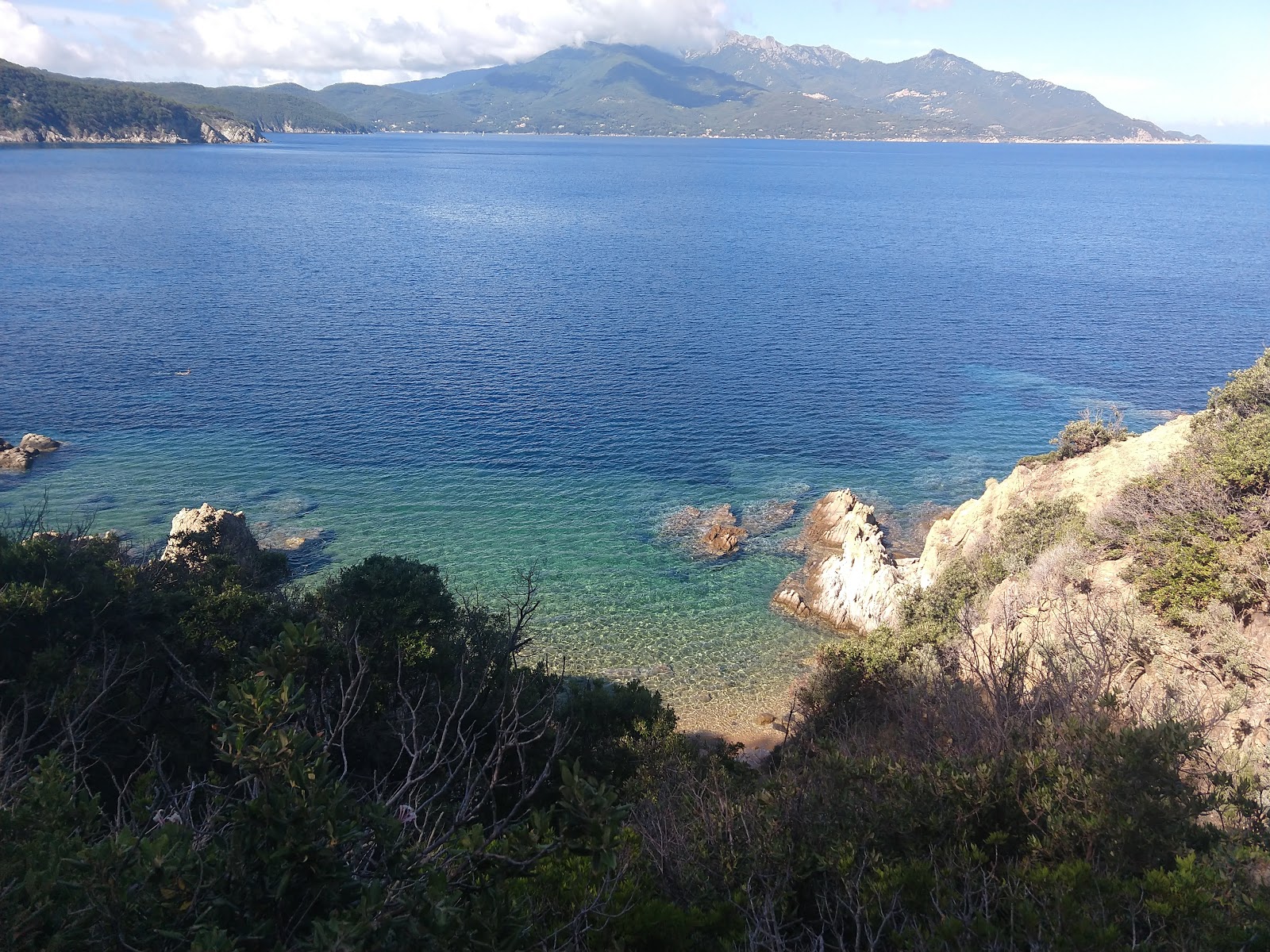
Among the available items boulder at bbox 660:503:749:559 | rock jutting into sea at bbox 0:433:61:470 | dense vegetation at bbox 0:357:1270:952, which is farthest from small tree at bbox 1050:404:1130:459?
rock jutting into sea at bbox 0:433:61:470

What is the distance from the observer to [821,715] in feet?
69.4

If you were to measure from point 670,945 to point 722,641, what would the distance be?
76.1 ft

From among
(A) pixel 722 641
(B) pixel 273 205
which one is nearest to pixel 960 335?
(A) pixel 722 641

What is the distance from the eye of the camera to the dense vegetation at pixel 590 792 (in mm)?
6504

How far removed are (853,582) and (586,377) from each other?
2874 cm

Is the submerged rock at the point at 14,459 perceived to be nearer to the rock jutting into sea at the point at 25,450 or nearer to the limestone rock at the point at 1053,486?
the rock jutting into sea at the point at 25,450

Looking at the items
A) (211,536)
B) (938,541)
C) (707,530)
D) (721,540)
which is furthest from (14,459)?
(938,541)

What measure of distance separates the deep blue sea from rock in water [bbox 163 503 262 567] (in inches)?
129

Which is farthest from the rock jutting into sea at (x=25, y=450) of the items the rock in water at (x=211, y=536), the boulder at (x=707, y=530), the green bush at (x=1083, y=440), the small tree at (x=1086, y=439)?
the small tree at (x=1086, y=439)

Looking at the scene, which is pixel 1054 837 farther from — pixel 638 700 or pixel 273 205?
pixel 273 205

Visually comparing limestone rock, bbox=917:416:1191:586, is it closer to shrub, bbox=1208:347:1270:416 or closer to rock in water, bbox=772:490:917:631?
rock in water, bbox=772:490:917:631

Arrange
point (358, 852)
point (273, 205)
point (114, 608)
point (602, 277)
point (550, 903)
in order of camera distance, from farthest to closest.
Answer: point (273, 205), point (602, 277), point (114, 608), point (550, 903), point (358, 852)

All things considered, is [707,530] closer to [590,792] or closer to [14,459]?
[590,792]

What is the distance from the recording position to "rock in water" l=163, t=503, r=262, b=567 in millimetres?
31250
